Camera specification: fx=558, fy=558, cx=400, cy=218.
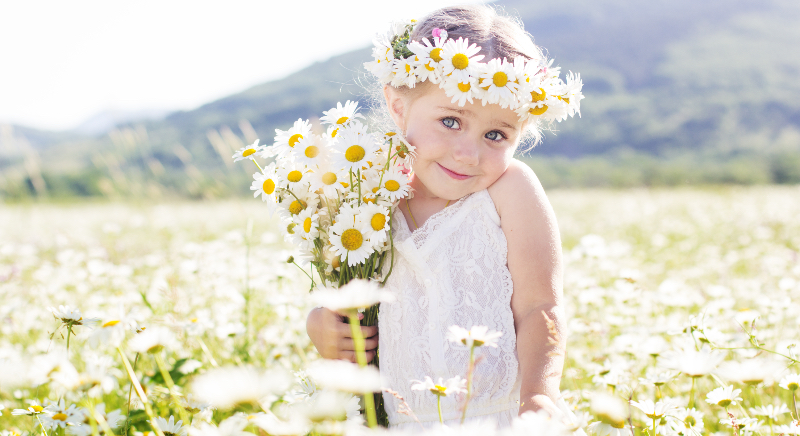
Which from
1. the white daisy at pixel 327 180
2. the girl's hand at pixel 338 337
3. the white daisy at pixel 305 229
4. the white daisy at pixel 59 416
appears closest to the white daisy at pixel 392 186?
the white daisy at pixel 327 180

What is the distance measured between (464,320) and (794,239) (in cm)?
614

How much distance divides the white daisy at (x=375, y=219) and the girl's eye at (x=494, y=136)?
0.44 m

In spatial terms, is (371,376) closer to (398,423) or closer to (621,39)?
(398,423)

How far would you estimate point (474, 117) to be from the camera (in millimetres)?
1776

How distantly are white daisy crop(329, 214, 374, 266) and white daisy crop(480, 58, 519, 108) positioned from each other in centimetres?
54

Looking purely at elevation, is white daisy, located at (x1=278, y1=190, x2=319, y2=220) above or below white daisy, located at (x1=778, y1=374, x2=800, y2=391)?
above

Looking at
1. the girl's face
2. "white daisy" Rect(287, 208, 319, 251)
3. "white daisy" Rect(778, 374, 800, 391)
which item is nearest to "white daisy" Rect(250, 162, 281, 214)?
"white daisy" Rect(287, 208, 319, 251)

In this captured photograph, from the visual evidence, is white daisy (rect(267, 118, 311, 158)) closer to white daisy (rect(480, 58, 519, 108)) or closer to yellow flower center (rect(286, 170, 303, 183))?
yellow flower center (rect(286, 170, 303, 183))

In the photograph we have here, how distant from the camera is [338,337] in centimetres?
188

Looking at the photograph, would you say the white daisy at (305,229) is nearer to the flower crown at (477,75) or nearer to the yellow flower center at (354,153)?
the yellow flower center at (354,153)

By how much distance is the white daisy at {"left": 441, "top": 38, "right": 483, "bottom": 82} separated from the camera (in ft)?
5.52

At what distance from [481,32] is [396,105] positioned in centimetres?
39

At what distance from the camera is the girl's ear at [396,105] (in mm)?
2020

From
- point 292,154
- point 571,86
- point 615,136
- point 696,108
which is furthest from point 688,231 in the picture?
point 696,108
